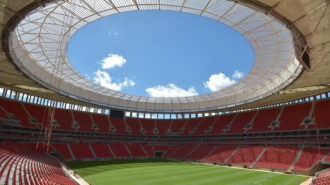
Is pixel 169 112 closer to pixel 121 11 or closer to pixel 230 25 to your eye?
pixel 230 25

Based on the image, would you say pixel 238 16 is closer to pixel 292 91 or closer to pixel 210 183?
pixel 210 183

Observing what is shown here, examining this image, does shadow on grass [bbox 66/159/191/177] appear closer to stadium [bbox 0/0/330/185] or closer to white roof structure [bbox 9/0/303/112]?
stadium [bbox 0/0/330/185]

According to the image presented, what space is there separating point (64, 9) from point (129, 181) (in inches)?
832

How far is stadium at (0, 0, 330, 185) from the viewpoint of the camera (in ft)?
65.3

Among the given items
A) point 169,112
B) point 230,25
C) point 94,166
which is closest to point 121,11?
point 230,25

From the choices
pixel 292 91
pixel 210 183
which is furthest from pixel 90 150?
pixel 292 91

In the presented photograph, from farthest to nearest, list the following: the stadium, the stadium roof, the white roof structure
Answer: the white roof structure < the stadium < the stadium roof

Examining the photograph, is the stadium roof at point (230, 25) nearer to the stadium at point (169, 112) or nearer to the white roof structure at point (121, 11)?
the white roof structure at point (121, 11)

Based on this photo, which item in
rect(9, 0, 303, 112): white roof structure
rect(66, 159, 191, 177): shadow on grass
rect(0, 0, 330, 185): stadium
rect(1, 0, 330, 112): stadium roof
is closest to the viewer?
rect(1, 0, 330, 112): stadium roof

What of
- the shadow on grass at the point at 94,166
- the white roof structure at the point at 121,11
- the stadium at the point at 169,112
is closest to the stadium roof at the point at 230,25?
the white roof structure at the point at 121,11

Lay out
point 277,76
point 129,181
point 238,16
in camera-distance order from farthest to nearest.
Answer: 1. point 277,76
2. point 129,181
3. point 238,16

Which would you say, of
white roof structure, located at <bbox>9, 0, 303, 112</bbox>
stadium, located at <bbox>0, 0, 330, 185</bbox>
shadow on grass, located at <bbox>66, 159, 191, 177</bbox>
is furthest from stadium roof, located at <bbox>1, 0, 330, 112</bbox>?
shadow on grass, located at <bbox>66, 159, 191, 177</bbox>

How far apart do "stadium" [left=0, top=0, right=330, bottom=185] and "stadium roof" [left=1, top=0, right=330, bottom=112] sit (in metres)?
0.12

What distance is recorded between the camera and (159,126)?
62.3m
